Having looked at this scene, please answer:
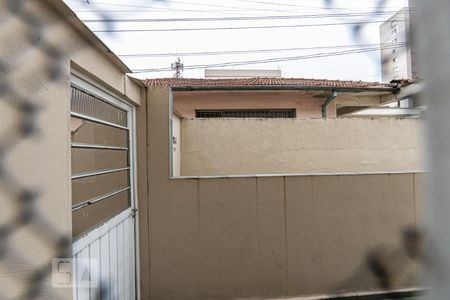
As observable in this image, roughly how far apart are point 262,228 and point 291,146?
175cm

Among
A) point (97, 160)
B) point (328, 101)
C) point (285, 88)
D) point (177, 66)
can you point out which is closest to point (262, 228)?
point (97, 160)

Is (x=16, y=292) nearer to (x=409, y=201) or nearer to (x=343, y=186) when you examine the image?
(x=343, y=186)

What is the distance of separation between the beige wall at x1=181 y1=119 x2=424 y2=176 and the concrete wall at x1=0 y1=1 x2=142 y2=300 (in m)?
2.80

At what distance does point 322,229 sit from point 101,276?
1974mm

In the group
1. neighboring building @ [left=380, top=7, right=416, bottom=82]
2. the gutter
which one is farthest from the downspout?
neighboring building @ [left=380, top=7, right=416, bottom=82]

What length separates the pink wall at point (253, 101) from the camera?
6.15 m

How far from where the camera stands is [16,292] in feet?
3.49

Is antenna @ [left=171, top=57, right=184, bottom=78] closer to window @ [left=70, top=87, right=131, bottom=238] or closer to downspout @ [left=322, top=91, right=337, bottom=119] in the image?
window @ [left=70, top=87, right=131, bottom=238]

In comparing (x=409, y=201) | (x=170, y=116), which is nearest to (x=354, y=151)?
(x=409, y=201)

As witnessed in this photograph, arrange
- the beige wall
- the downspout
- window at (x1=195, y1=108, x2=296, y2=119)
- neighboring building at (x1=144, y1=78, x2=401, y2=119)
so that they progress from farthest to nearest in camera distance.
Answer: window at (x1=195, y1=108, x2=296, y2=119)
neighboring building at (x1=144, y1=78, x2=401, y2=119)
the downspout
the beige wall

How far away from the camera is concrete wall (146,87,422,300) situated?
2.79 metres

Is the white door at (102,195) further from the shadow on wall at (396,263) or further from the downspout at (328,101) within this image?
the downspout at (328,101)

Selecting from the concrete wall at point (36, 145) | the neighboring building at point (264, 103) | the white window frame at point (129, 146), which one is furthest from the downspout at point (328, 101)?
the concrete wall at point (36, 145)

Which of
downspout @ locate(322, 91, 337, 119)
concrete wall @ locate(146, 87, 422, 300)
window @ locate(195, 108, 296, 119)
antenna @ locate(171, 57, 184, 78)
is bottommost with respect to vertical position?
concrete wall @ locate(146, 87, 422, 300)
